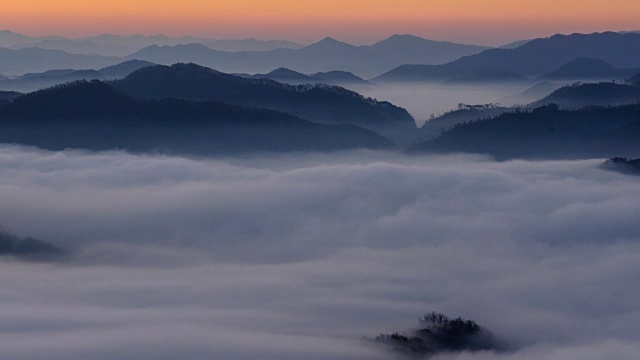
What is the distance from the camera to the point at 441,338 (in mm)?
82500

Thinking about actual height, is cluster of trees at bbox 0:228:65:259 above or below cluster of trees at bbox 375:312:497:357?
above

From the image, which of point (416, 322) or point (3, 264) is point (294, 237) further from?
point (416, 322)

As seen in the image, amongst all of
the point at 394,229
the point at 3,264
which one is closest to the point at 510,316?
the point at 3,264

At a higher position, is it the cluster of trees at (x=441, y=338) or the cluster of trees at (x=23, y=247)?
the cluster of trees at (x=23, y=247)

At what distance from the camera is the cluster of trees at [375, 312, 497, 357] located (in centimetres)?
7838

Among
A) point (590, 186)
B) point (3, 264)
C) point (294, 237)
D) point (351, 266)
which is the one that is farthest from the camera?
point (590, 186)

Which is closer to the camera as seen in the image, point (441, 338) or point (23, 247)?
point (441, 338)

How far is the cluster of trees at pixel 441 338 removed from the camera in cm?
7838

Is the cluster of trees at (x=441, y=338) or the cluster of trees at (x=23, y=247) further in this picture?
the cluster of trees at (x=23, y=247)

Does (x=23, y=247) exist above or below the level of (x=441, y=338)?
above

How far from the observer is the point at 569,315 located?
357ft

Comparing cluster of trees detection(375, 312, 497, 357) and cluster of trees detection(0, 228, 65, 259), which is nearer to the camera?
cluster of trees detection(375, 312, 497, 357)

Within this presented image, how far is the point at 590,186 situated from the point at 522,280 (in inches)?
2480

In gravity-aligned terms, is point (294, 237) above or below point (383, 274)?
above
